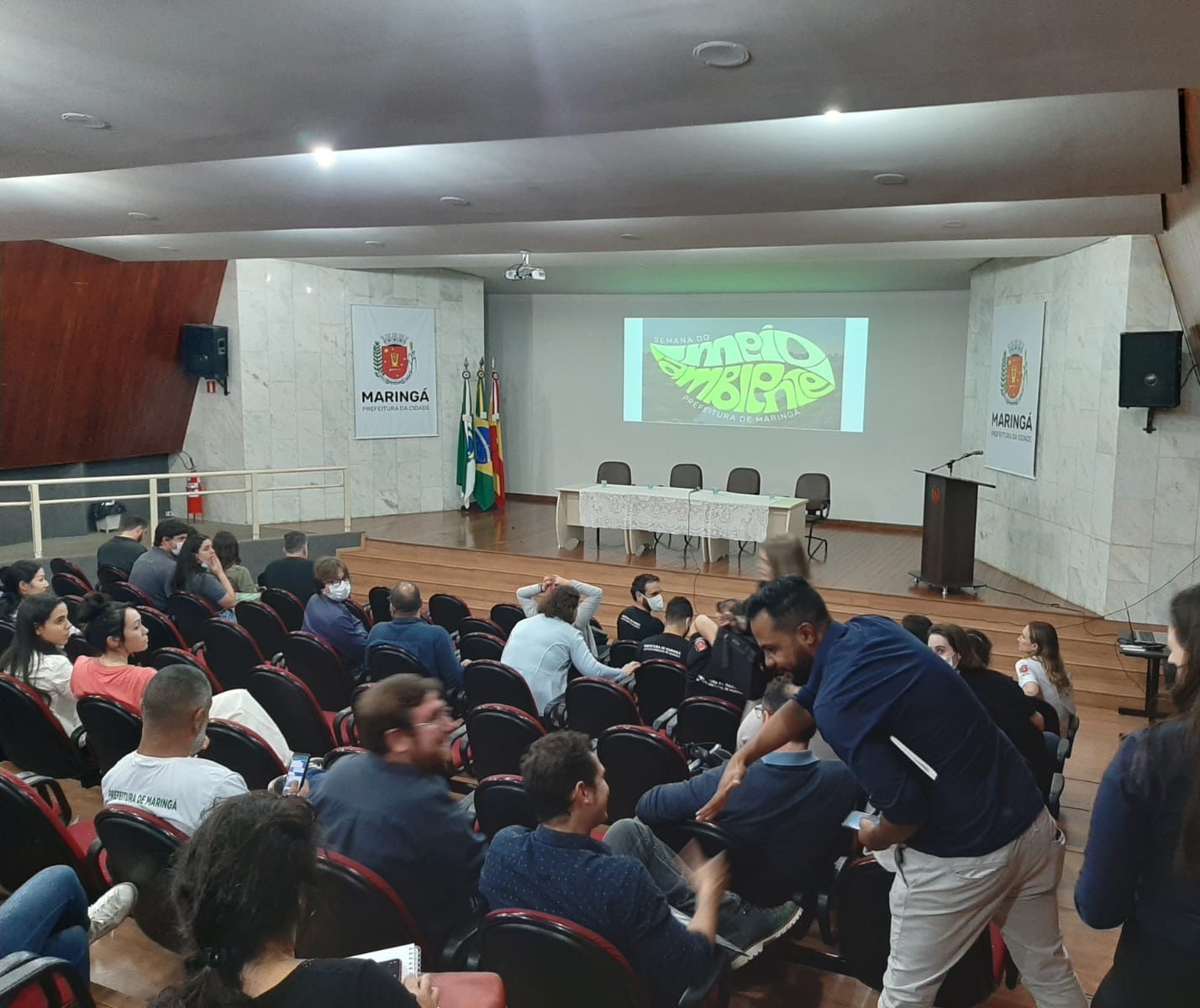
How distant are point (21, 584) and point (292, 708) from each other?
2534mm

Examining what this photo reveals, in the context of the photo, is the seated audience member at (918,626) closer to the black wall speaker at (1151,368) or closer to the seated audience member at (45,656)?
the black wall speaker at (1151,368)

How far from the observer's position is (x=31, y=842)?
8.68 feet

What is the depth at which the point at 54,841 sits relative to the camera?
8.64 feet

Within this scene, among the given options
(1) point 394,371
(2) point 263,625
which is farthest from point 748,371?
(2) point 263,625

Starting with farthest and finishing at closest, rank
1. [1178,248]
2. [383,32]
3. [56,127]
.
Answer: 1. [1178,248]
2. [56,127]
3. [383,32]

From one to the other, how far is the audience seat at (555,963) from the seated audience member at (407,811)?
0.37m

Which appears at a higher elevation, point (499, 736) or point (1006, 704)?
point (1006, 704)

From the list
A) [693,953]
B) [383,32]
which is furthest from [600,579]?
[693,953]

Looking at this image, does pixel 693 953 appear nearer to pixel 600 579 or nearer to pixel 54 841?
pixel 54 841

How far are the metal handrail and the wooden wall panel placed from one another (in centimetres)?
Result: 53

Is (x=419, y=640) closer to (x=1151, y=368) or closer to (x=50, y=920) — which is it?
(x=50, y=920)

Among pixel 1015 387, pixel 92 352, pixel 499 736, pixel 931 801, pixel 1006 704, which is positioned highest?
pixel 92 352

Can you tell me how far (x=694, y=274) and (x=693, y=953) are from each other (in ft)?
34.1

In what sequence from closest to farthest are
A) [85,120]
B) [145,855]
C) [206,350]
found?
[145,855]
[85,120]
[206,350]
